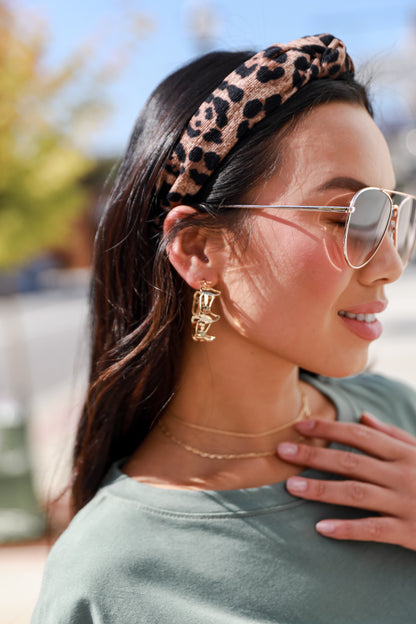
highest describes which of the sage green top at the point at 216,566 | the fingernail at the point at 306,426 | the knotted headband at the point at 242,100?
the knotted headband at the point at 242,100

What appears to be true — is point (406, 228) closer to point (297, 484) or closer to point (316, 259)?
point (316, 259)

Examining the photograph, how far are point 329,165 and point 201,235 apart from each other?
1.05 ft

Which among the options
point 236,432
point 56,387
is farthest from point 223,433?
point 56,387

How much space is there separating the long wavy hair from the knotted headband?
0.03 meters

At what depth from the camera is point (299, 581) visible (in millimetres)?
1174

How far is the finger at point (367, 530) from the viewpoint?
1.20 metres

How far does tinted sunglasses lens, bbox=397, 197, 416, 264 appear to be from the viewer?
1330mm

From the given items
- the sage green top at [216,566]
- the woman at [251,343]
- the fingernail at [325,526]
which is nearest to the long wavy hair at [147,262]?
the woman at [251,343]

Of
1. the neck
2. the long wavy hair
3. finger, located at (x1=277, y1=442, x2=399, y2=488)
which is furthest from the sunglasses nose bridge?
finger, located at (x1=277, y1=442, x2=399, y2=488)

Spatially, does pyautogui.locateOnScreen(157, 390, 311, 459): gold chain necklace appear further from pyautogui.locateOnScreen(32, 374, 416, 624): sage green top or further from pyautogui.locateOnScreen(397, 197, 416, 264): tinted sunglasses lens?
pyautogui.locateOnScreen(397, 197, 416, 264): tinted sunglasses lens

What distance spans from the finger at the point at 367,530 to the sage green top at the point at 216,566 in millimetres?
37

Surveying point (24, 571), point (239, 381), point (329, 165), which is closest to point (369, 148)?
point (329, 165)

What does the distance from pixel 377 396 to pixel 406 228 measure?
20.7 inches

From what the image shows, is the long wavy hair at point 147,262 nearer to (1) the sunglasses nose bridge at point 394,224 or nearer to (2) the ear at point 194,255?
(2) the ear at point 194,255
